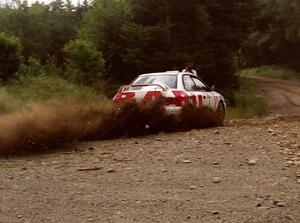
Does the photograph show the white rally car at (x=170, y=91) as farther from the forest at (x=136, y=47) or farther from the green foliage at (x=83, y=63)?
the green foliage at (x=83, y=63)

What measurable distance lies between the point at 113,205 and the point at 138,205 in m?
0.28

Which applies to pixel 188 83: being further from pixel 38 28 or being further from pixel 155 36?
pixel 38 28

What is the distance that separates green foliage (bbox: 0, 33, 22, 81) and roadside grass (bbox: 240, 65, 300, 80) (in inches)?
1435

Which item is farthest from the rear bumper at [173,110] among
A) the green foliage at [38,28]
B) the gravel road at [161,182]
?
the green foliage at [38,28]

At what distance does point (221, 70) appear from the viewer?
31.5 meters

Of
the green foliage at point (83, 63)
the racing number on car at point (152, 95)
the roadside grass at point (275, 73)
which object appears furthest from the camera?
the roadside grass at point (275, 73)

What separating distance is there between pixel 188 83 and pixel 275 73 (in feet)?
153

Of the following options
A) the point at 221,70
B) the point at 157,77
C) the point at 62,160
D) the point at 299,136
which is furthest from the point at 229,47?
the point at 62,160

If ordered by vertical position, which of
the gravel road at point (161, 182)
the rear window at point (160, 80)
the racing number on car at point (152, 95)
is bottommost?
the gravel road at point (161, 182)

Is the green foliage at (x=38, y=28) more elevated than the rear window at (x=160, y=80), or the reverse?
the green foliage at (x=38, y=28)

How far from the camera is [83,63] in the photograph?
84.3 feet

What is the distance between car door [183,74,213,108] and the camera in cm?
1351

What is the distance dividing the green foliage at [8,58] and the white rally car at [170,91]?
1187cm

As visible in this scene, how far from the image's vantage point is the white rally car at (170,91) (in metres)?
12.6
